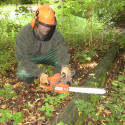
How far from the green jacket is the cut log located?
0.69 m

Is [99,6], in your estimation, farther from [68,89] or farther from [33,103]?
[33,103]

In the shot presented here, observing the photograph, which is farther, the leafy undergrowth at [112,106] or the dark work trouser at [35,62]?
the dark work trouser at [35,62]

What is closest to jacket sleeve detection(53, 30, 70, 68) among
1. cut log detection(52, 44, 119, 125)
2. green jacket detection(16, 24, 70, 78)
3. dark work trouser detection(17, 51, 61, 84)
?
green jacket detection(16, 24, 70, 78)

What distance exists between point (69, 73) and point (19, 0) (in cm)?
334

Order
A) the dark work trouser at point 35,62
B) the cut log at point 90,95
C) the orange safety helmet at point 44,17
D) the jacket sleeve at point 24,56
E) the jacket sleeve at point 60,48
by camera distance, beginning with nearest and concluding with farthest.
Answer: the cut log at point 90,95, the orange safety helmet at point 44,17, the jacket sleeve at point 24,56, the jacket sleeve at point 60,48, the dark work trouser at point 35,62

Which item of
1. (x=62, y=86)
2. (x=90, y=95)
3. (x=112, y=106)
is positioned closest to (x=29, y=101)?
(x=62, y=86)

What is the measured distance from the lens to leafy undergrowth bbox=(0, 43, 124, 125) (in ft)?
7.73

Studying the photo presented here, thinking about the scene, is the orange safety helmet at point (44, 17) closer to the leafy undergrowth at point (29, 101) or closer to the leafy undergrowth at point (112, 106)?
the leafy undergrowth at point (29, 101)

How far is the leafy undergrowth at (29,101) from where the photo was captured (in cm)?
236

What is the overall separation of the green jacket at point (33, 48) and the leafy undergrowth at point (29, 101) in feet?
2.08

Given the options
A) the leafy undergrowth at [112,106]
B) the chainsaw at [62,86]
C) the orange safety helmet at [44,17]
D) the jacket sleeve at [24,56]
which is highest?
the orange safety helmet at [44,17]

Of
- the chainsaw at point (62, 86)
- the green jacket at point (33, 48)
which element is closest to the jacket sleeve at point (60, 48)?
the green jacket at point (33, 48)

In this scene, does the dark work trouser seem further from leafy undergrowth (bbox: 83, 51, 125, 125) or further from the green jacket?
leafy undergrowth (bbox: 83, 51, 125, 125)

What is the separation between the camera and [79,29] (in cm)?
668
